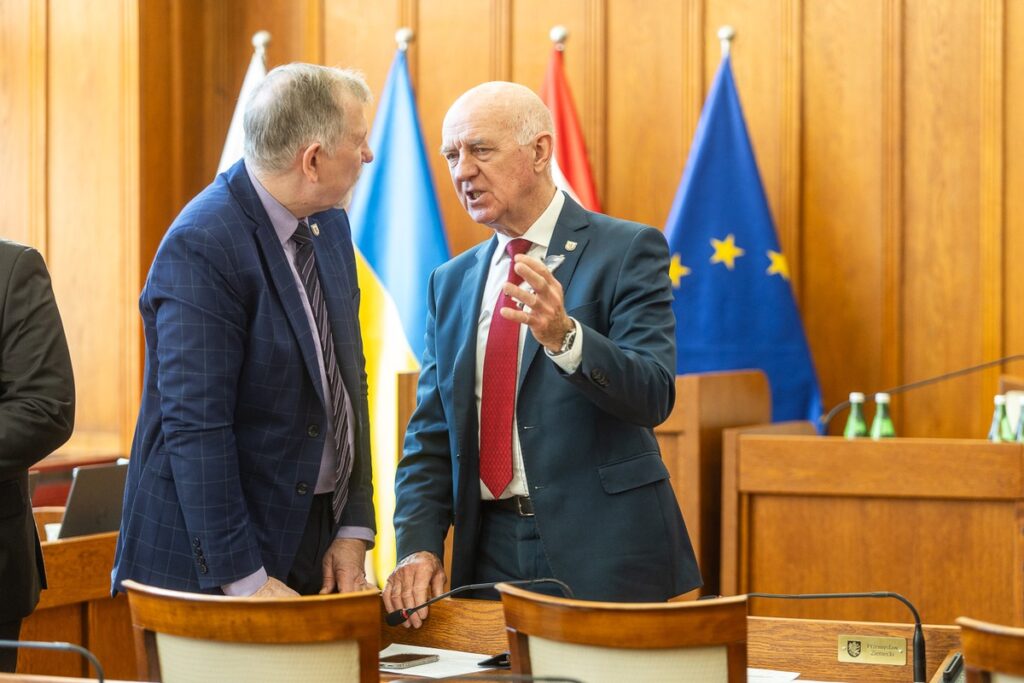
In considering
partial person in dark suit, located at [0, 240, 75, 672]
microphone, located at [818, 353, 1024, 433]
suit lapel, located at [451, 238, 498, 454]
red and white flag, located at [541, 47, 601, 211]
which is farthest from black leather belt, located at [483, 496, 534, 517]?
red and white flag, located at [541, 47, 601, 211]

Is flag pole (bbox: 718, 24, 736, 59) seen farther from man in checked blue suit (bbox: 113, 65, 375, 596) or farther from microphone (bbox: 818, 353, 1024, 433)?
man in checked blue suit (bbox: 113, 65, 375, 596)

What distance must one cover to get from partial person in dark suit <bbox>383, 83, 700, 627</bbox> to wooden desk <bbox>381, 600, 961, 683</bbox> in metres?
0.05

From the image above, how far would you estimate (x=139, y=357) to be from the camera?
5508 millimetres

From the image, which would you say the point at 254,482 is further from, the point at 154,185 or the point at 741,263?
the point at 154,185

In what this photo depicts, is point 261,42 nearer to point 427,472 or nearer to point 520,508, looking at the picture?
point 427,472

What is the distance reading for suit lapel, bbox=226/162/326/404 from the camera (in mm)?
2113

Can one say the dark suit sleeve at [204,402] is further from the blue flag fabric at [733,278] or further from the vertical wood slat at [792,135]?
the vertical wood slat at [792,135]

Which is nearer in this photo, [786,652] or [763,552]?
[786,652]

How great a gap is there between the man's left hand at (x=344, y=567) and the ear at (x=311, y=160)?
25.2 inches

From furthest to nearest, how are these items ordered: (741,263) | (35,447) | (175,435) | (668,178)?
(668,178), (741,263), (35,447), (175,435)

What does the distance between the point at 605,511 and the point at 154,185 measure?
4.01 metres

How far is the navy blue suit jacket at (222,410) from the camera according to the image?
2.00 m


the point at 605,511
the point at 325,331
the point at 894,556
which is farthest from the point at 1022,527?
the point at 325,331

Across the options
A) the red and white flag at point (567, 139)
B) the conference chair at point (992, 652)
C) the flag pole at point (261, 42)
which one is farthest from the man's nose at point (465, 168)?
the flag pole at point (261, 42)
